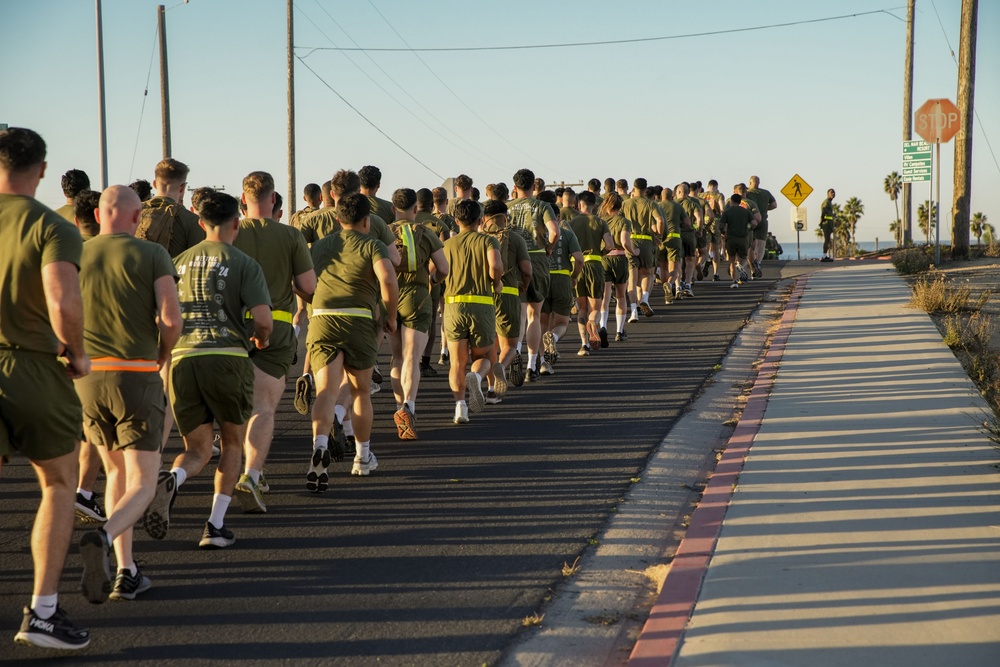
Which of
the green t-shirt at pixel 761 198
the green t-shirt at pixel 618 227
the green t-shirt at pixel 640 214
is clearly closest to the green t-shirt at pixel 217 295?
the green t-shirt at pixel 618 227

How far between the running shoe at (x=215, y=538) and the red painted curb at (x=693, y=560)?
2.61 m

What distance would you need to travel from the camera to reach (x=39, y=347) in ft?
15.8

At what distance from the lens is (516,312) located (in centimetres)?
1113

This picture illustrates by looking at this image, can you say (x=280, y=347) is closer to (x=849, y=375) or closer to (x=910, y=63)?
(x=849, y=375)

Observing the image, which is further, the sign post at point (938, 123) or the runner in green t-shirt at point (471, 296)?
the sign post at point (938, 123)

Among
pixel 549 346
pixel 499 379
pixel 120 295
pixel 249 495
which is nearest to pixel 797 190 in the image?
pixel 549 346

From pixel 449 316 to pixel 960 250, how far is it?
18518 millimetres

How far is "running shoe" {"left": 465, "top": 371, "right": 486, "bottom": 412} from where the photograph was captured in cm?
983

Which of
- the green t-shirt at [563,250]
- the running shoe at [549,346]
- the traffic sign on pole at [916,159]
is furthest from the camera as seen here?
the traffic sign on pole at [916,159]

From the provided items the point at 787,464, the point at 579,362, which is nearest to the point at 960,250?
the point at 579,362

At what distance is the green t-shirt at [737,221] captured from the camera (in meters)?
22.0

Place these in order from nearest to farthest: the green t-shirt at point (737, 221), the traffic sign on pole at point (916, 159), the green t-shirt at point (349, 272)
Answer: the green t-shirt at point (349, 272), the green t-shirt at point (737, 221), the traffic sign on pole at point (916, 159)

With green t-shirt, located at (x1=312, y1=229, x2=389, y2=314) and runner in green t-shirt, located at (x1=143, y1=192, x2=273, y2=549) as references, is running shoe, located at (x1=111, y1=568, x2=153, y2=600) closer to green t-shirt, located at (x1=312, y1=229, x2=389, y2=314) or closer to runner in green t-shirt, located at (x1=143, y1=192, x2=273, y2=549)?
runner in green t-shirt, located at (x1=143, y1=192, x2=273, y2=549)

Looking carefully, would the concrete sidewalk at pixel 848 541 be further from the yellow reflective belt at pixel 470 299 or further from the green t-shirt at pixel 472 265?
the green t-shirt at pixel 472 265
